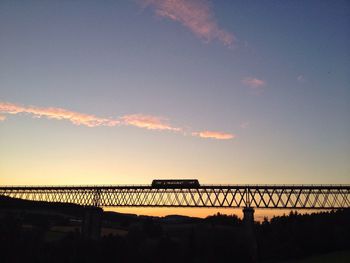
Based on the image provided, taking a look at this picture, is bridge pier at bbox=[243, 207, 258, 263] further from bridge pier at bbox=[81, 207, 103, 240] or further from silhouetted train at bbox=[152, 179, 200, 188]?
bridge pier at bbox=[81, 207, 103, 240]

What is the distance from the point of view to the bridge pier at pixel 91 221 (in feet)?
274

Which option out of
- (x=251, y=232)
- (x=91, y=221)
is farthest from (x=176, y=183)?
(x=91, y=221)

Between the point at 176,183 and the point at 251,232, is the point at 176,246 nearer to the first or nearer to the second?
the point at 176,183

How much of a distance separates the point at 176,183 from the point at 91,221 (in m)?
22.1

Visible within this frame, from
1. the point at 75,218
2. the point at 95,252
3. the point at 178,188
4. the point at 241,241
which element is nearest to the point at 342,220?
the point at 241,241

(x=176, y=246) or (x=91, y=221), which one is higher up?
(x=91, y=221)

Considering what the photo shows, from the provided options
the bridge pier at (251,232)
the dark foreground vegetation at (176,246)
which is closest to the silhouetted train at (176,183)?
the bridge pier at (251,232)

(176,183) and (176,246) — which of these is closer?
(176,183)

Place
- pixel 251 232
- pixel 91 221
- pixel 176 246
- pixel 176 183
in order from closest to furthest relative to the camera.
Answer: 1. pixel 251 232
2. pixel 176 183
3. pixel 91 221
4. pixel 176 246

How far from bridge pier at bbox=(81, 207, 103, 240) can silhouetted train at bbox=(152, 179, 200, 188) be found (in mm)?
15761

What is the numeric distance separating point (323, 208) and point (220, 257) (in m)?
26.0

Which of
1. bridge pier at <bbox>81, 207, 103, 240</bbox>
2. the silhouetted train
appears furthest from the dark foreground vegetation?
the silhouetted train

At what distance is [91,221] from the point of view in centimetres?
8375

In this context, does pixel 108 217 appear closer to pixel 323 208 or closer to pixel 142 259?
pixel 142 259
